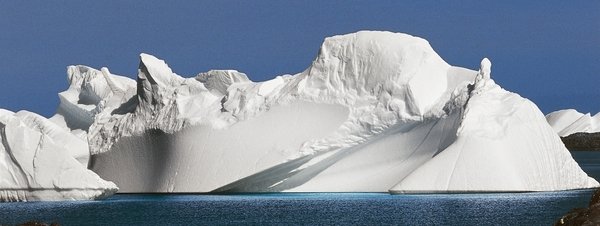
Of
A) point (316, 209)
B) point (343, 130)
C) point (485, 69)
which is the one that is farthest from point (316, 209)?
point (485, 69)

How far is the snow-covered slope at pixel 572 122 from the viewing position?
113250mm

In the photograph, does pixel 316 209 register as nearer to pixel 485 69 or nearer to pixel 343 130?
pixel 343 130

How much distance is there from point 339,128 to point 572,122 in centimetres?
8507

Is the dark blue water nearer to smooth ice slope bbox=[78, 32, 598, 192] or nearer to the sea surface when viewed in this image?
the sea surface

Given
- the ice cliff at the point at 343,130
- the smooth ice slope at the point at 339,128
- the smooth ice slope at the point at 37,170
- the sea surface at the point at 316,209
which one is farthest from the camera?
the smooth ice slope at the point at 339,128

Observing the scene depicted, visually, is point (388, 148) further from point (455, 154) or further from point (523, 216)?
point (523, 216)

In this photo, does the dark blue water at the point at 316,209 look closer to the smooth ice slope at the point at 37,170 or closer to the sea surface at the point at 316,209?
the sea surface at the point at 316,209

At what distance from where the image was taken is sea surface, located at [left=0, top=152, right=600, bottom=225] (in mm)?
26328

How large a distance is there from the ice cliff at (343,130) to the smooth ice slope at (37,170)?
15.7 ft

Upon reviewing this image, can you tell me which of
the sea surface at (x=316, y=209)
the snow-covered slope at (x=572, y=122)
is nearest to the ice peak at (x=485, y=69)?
the sea surface at (x=316, y=209)

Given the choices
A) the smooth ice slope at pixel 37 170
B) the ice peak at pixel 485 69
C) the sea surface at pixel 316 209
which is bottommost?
the sea surface at pixel 316 209

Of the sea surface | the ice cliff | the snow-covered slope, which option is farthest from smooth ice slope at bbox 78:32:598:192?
the snow-covered slope

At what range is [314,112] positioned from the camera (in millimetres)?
36594

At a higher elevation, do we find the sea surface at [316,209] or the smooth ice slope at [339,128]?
the smooth ice slope at [339,128]
